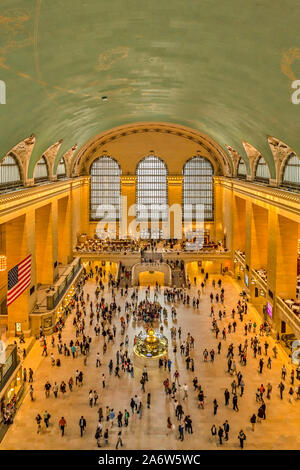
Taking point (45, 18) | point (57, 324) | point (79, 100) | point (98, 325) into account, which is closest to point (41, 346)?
point (57, 324)

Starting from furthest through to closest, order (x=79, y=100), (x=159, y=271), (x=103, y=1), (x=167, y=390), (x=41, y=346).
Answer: (x=159, y=271) < (x=41, y=346) < (x=79, y=100) < (x=167, y=390) < (x=103, y=1)

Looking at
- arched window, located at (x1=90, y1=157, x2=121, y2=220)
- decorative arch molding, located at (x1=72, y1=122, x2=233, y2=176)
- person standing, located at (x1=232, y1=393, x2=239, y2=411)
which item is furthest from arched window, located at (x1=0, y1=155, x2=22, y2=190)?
arched window, located at (x1=90, y1=157, x2=121, y2=220)

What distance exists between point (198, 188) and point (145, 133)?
26.4 feet

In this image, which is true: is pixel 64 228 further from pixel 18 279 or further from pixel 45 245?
pixel 18 279

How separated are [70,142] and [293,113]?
1974 centimetres

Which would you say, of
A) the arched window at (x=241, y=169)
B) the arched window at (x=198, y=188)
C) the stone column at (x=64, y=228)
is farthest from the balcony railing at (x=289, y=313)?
the arched window at (x=198, y=188)

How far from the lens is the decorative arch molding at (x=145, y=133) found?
43.4 metres

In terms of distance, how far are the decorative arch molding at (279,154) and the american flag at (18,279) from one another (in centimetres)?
1467

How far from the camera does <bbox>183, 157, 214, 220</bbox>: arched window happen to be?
46.9 meters

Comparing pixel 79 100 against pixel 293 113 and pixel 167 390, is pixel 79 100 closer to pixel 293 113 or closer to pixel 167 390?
pixel 293 113

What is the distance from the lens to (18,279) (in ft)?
73.8

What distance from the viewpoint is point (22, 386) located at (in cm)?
2009

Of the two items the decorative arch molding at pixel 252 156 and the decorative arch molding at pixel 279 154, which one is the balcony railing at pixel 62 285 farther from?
the decorative arch molding at pixel 252 156

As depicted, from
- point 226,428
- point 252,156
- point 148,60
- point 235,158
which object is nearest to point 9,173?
point 148,60
